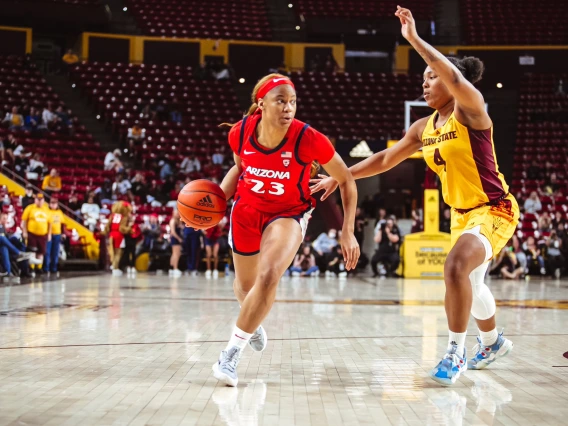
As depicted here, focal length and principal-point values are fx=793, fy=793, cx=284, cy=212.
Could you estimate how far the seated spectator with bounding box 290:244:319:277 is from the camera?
16.5 metres

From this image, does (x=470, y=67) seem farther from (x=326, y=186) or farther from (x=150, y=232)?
(x=150, y=232)

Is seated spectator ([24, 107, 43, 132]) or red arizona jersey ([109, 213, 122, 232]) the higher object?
seated spectator ([24, 107, 43, 132])

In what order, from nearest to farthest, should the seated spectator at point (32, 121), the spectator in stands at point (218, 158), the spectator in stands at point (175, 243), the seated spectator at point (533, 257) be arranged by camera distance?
the spectator in stands at point (175, 243)
the seated spectator at point (533, 257)
the seated spectator at point (32, 121)
the spectator in stands at point (218, 158)

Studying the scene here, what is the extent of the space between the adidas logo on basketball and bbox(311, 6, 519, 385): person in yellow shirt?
639 millimetres

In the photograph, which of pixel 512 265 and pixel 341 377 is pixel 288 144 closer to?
pixel 341 377

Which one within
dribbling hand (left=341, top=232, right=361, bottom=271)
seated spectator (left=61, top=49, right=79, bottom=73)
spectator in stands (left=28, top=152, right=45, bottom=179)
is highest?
seated spectator (left=61, top=49, right=79, bottom=73)

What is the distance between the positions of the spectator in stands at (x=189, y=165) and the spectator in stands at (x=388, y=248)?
19.3ft

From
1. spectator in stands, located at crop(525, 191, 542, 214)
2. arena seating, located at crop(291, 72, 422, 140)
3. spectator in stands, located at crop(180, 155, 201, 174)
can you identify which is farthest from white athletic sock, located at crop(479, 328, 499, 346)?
arena seating, located at crop(291, 72, 422, 140)

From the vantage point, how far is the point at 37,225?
564 inches

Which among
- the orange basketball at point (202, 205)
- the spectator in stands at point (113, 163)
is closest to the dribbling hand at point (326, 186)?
the orange basketball at point (202, 205)

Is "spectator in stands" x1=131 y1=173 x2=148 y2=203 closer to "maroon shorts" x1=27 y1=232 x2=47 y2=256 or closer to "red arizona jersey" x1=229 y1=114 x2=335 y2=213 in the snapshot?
"maroon shorts" x1=27 y1=232 x2=47 y2=256

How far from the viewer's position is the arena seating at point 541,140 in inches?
805

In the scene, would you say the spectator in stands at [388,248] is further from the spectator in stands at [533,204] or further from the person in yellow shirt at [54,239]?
the person in yellow shirt at [54,239]

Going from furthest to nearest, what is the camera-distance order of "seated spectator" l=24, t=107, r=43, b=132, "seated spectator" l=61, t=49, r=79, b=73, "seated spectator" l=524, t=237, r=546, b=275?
"seated spectator" l=61, t=49, r=79, b=73 < "seated spectator" l=24, t=107, r=43, b=132 < "seated spectator" l=524, t=237, r=546, b=275
